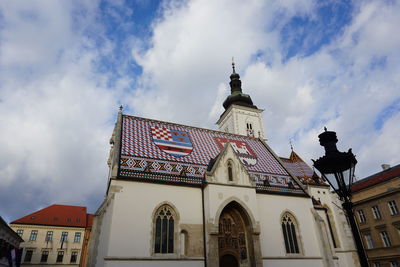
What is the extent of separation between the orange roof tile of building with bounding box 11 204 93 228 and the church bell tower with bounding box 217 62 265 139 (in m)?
26.1

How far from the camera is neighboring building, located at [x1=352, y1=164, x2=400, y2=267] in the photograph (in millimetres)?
25578

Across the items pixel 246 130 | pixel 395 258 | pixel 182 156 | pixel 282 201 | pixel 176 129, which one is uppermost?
pixel 246 130

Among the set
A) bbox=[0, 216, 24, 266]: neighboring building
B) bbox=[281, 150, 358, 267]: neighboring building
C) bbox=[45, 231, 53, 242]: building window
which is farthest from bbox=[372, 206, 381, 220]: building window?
bbox=[45, 231, 53, 242]: building window

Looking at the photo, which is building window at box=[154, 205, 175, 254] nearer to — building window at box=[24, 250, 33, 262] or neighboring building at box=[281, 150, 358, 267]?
neighboring building at box=[281, 150, 358, 267]

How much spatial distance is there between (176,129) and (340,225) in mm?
14705

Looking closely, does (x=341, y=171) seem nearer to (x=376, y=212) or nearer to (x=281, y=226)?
(x=281, y=226)

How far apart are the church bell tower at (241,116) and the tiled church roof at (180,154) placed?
14.8m

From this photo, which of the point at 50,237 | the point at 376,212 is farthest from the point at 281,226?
the point at 50,237

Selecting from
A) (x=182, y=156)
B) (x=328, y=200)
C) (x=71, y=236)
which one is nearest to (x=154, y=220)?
(x=182, y=156)

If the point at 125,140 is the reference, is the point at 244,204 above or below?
below

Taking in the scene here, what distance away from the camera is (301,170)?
77.4 ft

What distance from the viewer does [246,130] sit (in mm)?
38344

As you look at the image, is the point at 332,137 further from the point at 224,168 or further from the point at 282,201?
the point at 282,201

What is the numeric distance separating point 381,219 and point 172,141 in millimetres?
23455
